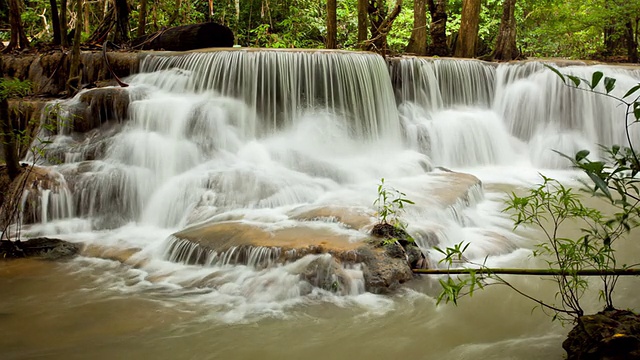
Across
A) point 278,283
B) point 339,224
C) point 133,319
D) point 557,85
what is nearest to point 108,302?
point 133,319

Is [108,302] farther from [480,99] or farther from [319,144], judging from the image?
[480,99]

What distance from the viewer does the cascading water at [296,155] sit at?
5418 mm

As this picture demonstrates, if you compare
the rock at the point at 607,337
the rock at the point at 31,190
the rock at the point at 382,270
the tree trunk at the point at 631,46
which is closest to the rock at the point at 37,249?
the rock at the point at 31,190

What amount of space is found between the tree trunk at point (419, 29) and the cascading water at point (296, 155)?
2.47 m

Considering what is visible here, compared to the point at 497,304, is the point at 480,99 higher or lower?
higher

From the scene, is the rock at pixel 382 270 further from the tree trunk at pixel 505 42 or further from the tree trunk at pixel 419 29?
the tree trunk at pixel 419 29

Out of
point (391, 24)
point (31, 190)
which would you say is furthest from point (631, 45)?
point (31, 190)

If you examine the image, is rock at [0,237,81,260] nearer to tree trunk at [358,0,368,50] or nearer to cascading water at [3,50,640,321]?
cascading water at [3,50,640,321]

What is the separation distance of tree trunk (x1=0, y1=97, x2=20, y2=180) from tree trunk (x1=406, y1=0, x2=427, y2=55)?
35.5 feet

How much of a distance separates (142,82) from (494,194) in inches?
278

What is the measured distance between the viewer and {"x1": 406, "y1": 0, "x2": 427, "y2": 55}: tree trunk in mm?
13836

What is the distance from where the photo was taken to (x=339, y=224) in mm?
5797

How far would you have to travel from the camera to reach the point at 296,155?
8.74m

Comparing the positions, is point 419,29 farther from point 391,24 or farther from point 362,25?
point 362,25
